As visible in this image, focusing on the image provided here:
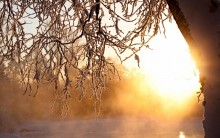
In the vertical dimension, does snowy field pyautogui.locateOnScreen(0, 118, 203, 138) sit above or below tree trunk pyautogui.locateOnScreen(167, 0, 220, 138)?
below

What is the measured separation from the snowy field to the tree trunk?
15624 mm

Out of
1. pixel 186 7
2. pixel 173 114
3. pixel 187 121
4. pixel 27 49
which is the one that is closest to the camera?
pixel 186 7

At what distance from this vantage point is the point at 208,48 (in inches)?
88.7

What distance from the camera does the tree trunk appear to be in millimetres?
2225

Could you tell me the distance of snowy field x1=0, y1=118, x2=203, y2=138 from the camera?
63.3 feet

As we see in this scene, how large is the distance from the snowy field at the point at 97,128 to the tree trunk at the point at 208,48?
15.6 meters

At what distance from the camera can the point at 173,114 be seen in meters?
28.8

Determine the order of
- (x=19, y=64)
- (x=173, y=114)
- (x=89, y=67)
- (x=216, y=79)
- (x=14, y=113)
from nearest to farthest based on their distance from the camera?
1. (x=216, y=79)
2. (x=19, y=64)
3. (x=89, y=67)
4. (x=14, y=113)
5. (x=173, y=114)

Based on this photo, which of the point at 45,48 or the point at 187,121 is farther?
the point at 187,121

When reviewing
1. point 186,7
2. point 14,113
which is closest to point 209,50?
point 186,7

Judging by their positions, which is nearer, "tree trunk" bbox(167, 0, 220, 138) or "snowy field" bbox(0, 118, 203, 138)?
"tree trunk" bbox(167, 0, 220, 138)

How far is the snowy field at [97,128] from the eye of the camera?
19297 mm

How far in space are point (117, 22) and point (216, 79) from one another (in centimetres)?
A: 182

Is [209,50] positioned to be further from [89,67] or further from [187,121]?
[187,121]
